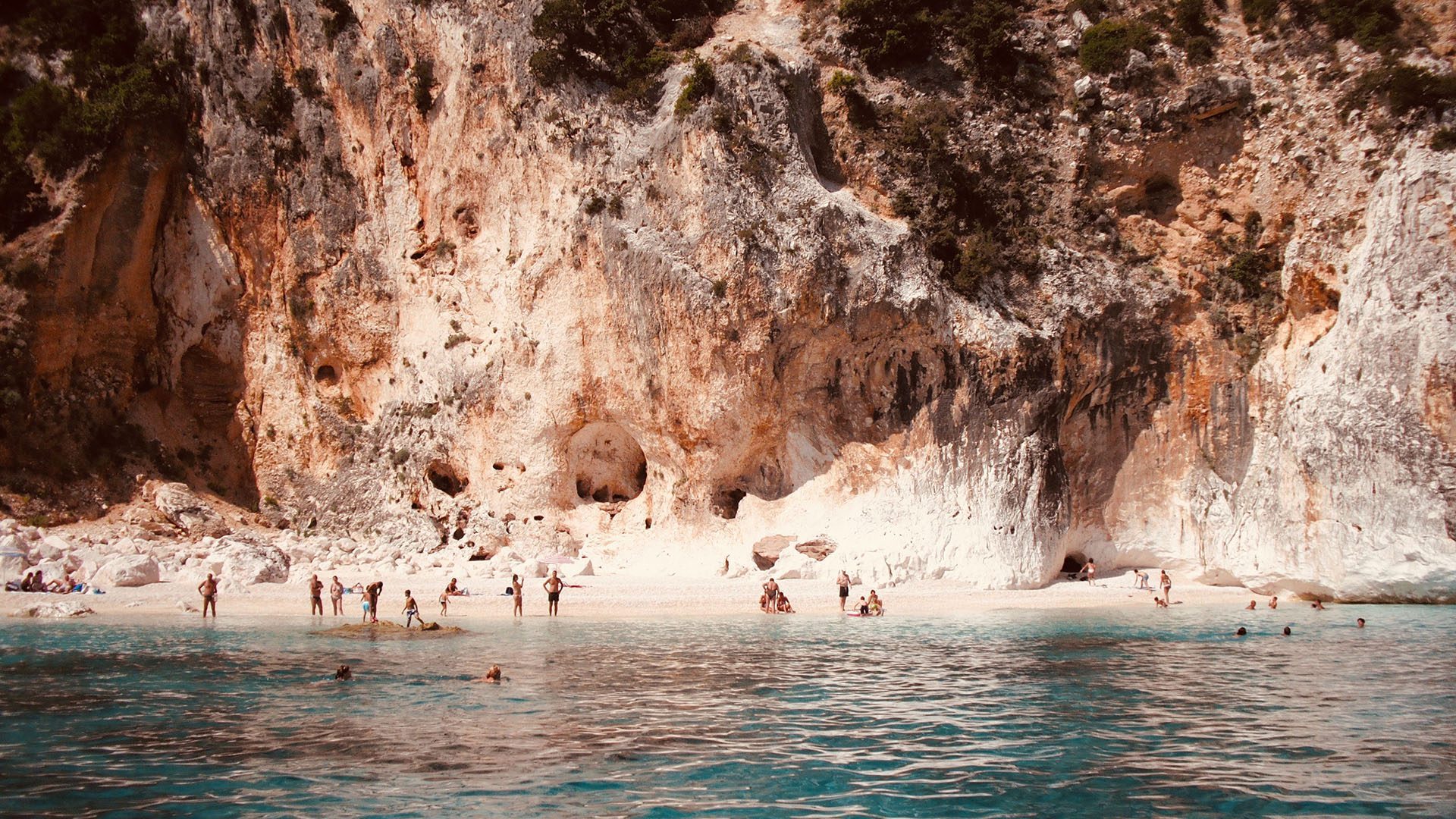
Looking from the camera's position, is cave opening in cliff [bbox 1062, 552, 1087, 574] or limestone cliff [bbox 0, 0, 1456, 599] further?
cave opening in cliff [bbox 1062, 552, 1087, 574]

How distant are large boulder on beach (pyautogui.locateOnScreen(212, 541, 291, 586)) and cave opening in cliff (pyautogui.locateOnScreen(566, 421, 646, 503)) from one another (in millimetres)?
7428

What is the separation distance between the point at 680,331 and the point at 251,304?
13499 millimetres

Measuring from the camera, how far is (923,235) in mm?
26266

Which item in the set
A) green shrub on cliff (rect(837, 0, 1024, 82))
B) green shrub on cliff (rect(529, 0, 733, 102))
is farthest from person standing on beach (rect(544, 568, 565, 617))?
green shrub on cliff (rect(837, 0, 1024, 82))

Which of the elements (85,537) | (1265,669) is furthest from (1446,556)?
(85,537)

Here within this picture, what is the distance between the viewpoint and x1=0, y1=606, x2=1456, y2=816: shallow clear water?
7070 millimetres

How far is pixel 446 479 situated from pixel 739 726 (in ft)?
69.4

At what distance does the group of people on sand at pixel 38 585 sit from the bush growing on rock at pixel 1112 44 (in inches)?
1065

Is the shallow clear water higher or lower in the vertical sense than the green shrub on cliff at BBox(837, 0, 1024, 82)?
lower

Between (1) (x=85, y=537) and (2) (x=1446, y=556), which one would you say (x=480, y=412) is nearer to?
(1) (x=85, y=537)

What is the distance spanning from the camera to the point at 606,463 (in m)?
28.7

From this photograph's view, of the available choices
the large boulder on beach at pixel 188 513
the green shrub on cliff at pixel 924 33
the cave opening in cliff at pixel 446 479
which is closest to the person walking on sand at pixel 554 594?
the cave opening in cliff at pixel 446 479

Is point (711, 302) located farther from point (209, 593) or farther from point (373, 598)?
point (209, 593)

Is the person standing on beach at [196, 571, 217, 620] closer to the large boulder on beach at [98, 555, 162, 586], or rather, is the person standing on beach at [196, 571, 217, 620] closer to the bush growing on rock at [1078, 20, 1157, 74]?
the large boulder on beach at [98, 555, 162, 586]
